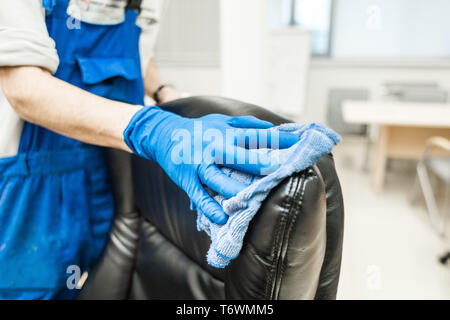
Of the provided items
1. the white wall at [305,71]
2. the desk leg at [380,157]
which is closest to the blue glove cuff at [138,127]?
the desk leg at [380,157]

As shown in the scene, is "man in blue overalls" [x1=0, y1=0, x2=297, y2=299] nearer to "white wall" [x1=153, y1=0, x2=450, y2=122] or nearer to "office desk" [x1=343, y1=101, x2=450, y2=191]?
"office desk" [x1=343, y1=101, x2=450, y2=191]

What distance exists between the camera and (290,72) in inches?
157

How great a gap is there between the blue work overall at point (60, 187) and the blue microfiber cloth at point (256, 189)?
20.8 inches

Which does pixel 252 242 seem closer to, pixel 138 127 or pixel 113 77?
pixel 138 127

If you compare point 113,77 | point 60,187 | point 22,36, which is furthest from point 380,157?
point 22,36

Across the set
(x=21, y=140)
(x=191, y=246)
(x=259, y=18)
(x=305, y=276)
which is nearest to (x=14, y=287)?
(x=21, y=140)

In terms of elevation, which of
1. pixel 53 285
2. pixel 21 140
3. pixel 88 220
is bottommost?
pixel 53 285

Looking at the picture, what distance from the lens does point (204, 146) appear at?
549 mm

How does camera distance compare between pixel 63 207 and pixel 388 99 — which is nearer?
pixel 63 207

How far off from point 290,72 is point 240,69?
213 cm

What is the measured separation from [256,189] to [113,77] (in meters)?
0.64

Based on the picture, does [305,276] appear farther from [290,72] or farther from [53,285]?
[290,72]
